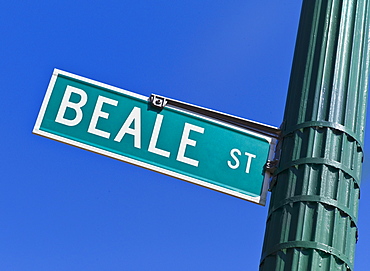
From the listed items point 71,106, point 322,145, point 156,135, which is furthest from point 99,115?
point 322,145

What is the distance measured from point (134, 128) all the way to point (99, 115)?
21 cm

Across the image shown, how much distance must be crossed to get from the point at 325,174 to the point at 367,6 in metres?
1.36

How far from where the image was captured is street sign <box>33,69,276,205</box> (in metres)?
4.04

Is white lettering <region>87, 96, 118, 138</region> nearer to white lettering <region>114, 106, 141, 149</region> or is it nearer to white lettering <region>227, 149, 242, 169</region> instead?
white lettering <region>114, 106, 141, 149</region>

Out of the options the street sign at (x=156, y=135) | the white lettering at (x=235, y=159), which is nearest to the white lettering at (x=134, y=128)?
the street sign at (x=156, y=135)

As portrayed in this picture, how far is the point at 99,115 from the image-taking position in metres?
4.17

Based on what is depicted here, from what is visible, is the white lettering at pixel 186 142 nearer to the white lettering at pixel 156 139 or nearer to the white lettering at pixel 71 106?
the white lettering at pixel 156 139

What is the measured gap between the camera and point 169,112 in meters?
4.23

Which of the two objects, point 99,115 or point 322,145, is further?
point 99,115

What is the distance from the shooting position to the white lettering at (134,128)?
412 centimetres

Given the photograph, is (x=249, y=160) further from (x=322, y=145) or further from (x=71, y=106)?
(x=71, y=106)

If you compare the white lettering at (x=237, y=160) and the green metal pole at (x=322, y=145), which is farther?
the white lettering at (x=237, y=160)

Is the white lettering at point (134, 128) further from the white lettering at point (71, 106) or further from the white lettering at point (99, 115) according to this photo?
the white lettering at point (71, 106)

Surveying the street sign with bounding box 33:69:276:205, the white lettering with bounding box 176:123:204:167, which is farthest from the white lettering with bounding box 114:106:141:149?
the white lettering with bounding box 176:123:204:167
